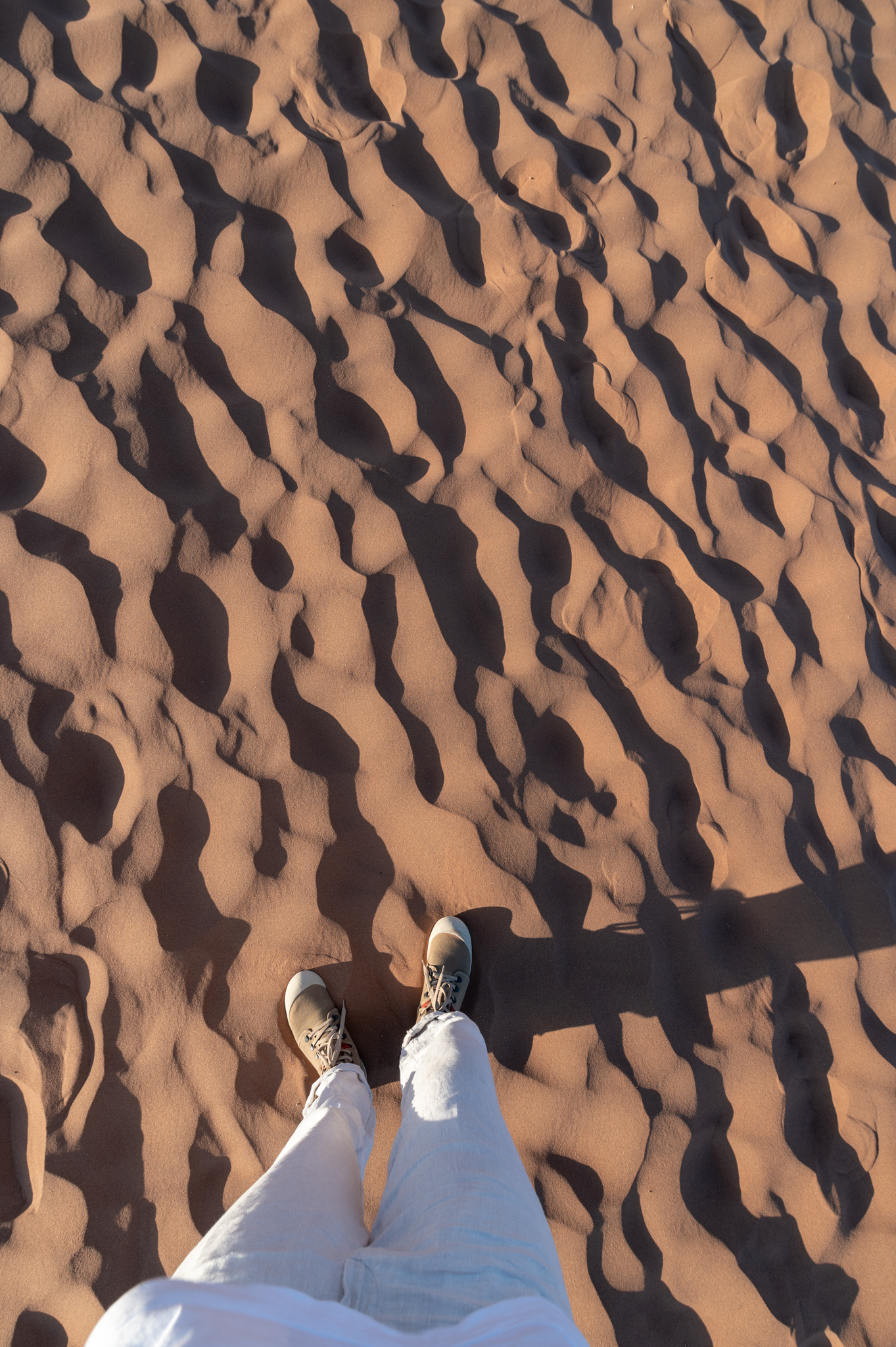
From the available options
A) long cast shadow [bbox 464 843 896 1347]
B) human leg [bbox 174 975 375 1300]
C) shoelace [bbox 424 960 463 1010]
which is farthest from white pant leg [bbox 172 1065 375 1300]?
long cast shadow [bbox 464 843 896 1347]

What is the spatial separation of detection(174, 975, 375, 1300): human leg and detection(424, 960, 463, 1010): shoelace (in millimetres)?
252

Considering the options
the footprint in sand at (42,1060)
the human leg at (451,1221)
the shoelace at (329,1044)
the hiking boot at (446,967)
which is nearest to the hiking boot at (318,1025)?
the shoelace at (329,1044)

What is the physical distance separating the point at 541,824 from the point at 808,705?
2.99 ft

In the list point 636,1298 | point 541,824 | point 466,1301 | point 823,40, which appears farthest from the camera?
point 823,40

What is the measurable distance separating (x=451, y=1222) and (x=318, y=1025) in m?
0.84

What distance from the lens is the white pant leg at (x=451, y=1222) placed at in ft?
3.28

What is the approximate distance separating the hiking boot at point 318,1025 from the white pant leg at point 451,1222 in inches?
14.4

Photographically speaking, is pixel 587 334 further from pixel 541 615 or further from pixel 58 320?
pixel 58 320

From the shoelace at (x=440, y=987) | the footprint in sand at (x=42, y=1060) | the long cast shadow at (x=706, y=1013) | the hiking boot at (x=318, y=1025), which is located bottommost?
the footprint in sand at (x=42, y=1060)

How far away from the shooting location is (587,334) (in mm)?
2379

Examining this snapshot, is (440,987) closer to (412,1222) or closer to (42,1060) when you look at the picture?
(412,1222)

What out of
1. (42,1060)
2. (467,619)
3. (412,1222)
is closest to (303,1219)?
(412,1222)

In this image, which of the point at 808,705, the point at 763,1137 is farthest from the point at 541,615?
the point at 763,1137

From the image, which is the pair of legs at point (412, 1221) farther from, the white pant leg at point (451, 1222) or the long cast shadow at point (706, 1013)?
the long cast shadow at point (706, 1013)
